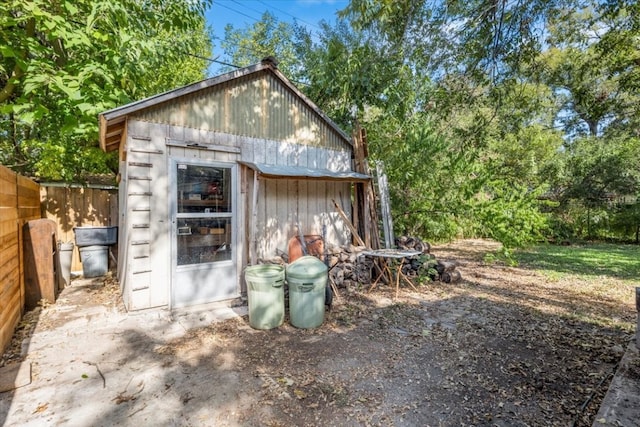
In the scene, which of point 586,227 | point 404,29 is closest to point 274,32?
point 404,29

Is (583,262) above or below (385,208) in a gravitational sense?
below

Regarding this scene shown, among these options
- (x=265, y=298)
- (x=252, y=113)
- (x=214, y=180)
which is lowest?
(x=265, y=298)

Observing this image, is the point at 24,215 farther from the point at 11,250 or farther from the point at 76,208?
the point at 76,208

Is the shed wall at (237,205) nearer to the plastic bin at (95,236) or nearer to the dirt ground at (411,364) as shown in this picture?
the dirt ground at (411,364)

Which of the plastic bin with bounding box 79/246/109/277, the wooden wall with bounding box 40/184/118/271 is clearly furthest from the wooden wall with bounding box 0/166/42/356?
the wooden wall with bounding box 40/184/118/271

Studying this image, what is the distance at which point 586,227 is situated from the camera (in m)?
14.1

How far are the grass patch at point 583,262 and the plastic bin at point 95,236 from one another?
9.55 m

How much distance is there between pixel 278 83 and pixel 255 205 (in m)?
2.33

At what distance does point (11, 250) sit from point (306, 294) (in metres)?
3.64

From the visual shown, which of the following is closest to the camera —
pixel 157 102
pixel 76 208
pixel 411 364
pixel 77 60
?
pixel 411 364

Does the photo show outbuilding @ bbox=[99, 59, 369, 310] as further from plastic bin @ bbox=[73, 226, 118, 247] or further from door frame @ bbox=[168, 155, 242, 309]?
plastic bin @ bbox=[73, 226, 118, 247]

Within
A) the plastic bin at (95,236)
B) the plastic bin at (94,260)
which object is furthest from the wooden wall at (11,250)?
the plastic bin at (94,260)

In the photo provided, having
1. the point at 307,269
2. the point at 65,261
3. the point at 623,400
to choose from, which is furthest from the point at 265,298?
the point at 65,261

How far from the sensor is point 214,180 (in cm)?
494
